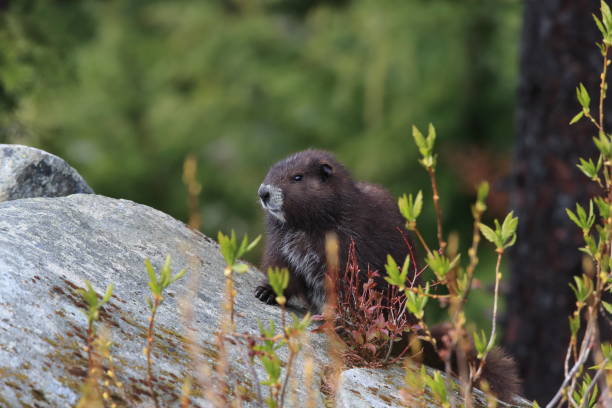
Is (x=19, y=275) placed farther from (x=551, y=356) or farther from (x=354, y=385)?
(x=551, y=356)

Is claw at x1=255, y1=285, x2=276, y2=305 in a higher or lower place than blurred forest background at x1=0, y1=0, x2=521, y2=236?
lower

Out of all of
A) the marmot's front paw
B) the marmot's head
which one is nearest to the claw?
the marmot's front paw


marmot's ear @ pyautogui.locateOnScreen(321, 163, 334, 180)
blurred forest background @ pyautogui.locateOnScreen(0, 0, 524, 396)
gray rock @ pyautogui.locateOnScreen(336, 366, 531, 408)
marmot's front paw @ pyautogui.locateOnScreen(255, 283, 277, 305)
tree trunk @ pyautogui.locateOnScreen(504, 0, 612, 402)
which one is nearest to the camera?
gray rock @ pyautogui.locateOnScreen(336, 366, 531, 408)

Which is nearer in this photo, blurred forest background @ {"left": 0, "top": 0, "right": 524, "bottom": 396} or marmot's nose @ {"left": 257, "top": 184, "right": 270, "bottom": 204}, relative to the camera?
marmot's nose @ {"left": 257, "top": 184, "right": 270, "bottom": 204}

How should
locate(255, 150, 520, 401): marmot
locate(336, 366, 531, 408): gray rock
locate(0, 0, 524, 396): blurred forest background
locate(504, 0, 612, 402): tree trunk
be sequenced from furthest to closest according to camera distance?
1. locate(0, 0, 524, 396): blurred forest background
2. locate(504, 0, 612, 402): tree trunk
3. locate(255, 150, 520, 401): marmot
4. locate(336, 366, 531, 408): gray rock

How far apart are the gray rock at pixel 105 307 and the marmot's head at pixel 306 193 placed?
0.46 metres

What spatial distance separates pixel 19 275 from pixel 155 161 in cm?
997

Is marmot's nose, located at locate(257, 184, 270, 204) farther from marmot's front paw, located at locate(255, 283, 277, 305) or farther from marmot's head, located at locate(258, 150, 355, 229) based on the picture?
marmot's front paw, located at locate(255, 283, 277, 305)

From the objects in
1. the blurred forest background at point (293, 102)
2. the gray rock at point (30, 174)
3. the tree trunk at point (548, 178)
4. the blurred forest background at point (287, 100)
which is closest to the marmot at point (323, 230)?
the gray rock at point (30, 174)

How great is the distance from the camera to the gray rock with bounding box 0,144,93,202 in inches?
194

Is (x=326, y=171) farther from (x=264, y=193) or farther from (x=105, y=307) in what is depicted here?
(x=105, y=307)

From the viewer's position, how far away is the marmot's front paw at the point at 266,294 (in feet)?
15.9

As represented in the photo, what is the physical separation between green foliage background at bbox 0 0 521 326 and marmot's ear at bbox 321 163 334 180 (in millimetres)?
6722

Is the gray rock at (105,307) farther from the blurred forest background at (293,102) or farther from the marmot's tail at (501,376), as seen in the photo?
the blurred forest background at (293,102)
